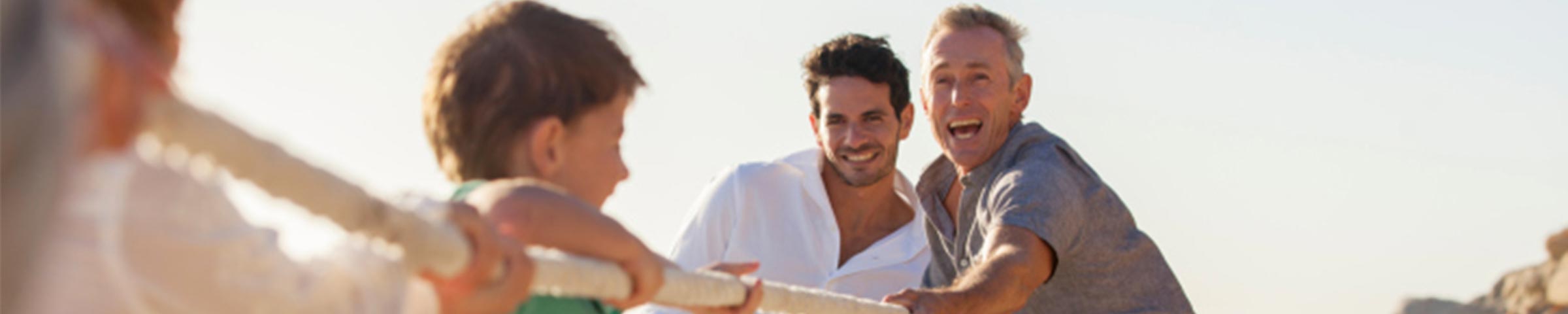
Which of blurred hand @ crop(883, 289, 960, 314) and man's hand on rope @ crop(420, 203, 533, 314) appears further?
blurred hand @ crop(883, 289, 960, 314)

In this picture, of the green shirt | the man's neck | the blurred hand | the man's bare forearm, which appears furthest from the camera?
the man's neck

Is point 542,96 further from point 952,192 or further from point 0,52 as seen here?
point 952,192

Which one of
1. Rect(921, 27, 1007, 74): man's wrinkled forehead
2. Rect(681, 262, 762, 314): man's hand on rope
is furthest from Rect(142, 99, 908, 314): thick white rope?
Rect(921, 27, 1007, 74): man's wrinkled forehead

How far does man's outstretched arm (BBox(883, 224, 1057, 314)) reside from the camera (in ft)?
11.3

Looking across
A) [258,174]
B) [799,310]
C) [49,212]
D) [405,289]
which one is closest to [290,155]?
[258,174]

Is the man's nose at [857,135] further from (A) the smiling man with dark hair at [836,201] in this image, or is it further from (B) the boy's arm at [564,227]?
(B) the boy's arm at [564,227]

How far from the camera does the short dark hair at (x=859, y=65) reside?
6277 millimetres

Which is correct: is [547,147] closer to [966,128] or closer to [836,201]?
[966,128]

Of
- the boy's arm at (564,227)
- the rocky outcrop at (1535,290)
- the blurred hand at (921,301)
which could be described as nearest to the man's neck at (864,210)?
the blurred hand at (921,301)

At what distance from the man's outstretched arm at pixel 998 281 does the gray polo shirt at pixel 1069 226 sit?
3 centimetres

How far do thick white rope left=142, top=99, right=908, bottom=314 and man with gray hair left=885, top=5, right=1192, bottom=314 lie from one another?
1462mm

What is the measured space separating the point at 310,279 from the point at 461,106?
2.59 ft

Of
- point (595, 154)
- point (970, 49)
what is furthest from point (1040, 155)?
point (595, 154)

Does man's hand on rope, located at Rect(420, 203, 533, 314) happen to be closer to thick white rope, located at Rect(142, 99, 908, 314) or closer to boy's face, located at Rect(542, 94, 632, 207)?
thick white rope, located at Rect(142, 99, 908, 314)
